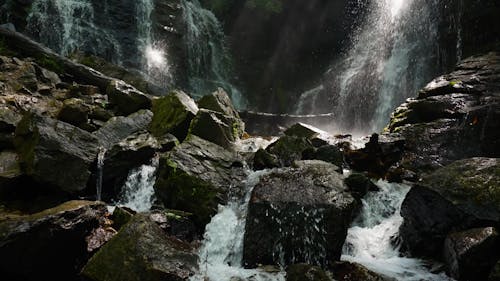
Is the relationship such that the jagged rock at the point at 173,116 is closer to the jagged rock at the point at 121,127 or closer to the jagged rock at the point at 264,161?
the jagged rock at the point at 121,127

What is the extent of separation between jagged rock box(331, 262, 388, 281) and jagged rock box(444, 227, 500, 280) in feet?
3.91

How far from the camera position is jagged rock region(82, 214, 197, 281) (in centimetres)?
545

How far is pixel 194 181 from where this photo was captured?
8.36 meters

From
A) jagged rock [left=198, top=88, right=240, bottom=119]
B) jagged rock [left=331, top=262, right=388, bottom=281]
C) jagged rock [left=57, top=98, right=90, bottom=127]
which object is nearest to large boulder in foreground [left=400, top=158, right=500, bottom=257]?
jagged rock [left=331, top=262, right=388, bottom=281]

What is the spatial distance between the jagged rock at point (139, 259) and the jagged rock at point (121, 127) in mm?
4639

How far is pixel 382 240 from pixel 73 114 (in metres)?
8.65

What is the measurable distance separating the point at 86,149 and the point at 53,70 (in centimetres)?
654

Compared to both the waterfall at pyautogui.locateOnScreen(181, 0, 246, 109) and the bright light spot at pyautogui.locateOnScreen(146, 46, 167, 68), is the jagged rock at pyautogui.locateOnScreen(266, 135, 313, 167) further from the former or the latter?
the bright light spot at pyautogui.locateOnScreen(146, 46, 167, 68)

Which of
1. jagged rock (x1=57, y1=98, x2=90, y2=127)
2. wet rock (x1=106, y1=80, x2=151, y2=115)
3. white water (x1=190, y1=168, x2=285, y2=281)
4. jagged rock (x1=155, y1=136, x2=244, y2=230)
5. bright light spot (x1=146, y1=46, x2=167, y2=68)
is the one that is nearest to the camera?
white water (x1=190, y1=168, x2=285, y2=281)

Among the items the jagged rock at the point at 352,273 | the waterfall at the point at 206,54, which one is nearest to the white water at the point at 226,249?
the jagged rock at the point at 352,273

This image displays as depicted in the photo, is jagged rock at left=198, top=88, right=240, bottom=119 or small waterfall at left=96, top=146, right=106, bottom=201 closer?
small waterfall at left=96, top=146, right=106, bottom=201

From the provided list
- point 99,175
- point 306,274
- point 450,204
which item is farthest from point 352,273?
point 99,175

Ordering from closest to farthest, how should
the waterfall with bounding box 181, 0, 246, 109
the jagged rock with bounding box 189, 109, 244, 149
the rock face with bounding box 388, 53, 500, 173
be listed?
1. the jagged rock with bounding box 189, 109, 244, 149
2. the rock face with bounding box 388, 53, 500, 173
3. the waterfall with bounding box 181, 0, 246, 109

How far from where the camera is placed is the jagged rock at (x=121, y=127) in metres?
10.2
